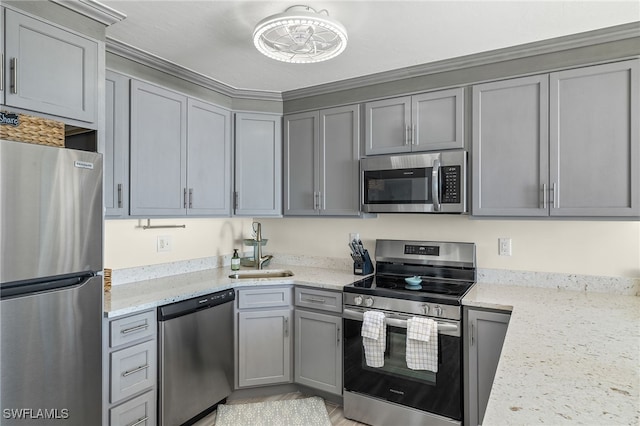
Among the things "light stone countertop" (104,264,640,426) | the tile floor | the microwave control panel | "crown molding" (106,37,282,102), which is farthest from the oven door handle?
"crown molding" (106,37,282,102)

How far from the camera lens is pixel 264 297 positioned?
2.77 m

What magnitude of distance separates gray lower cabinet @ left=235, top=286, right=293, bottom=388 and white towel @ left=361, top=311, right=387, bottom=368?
652mm

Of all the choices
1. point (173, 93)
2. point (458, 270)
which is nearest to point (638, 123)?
point (458, 270)

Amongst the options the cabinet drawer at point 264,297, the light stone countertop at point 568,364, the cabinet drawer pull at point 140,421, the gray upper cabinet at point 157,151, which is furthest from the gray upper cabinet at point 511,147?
the cabinet drawer pull at point 140,421

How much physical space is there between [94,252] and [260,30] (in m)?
1.30

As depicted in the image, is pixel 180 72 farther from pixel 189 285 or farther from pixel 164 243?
pixel 189 285

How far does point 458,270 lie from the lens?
8.93ft

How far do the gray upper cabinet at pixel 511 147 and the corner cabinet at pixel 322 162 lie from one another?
86 cm

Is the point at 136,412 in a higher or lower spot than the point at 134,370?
lower

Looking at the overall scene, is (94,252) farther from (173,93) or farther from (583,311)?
(583,311)

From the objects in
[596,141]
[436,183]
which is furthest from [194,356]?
[596,141]

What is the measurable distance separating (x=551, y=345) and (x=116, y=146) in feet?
7.97

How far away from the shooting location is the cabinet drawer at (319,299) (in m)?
2.63

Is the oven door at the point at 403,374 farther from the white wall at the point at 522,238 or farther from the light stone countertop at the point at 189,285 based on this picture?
the white wall at the point at 522,238
